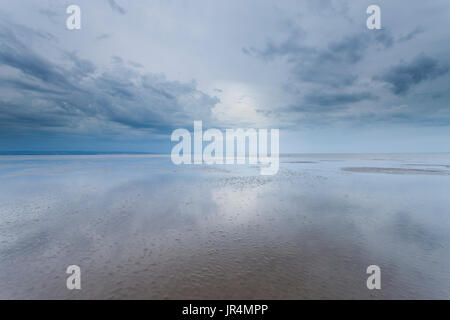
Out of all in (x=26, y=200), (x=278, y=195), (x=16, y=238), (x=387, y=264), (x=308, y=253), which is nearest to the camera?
(x=387, y=264)

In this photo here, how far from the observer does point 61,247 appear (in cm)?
766

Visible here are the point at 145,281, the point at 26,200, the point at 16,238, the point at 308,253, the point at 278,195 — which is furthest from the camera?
the point at 278,195

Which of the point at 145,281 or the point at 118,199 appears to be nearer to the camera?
the point at 145,281

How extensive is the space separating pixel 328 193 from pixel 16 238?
21.0 metres

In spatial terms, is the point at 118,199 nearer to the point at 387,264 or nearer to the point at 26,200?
the point at 26,200
